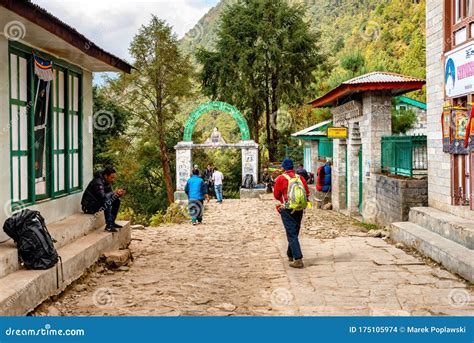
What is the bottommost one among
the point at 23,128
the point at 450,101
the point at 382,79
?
the point at 23,128

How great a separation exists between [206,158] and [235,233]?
2457 cm

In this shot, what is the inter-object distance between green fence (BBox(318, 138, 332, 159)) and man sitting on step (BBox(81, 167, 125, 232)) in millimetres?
13710

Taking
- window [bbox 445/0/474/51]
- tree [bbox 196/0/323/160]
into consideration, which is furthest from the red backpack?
tree [bbox 196/0/323/160]

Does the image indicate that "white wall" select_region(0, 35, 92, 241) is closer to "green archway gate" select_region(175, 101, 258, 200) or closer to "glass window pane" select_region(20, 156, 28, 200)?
"glass window pane" select_region(20, 156, 28, 200)

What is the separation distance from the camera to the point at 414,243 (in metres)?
9.51

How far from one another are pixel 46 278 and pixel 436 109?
768cm

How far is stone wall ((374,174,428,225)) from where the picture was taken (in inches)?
459

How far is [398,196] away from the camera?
39.3ft

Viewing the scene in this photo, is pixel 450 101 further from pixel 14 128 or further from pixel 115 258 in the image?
pixel 14 128

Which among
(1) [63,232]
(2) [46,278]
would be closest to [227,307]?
(2) [46,278]

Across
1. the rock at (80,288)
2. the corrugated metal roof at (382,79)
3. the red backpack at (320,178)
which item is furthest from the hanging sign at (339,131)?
the rock at (80,288)

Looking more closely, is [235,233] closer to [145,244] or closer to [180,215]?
[145,244]

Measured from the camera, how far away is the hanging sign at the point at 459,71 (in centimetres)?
878

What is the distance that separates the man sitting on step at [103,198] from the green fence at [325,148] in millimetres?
13710
